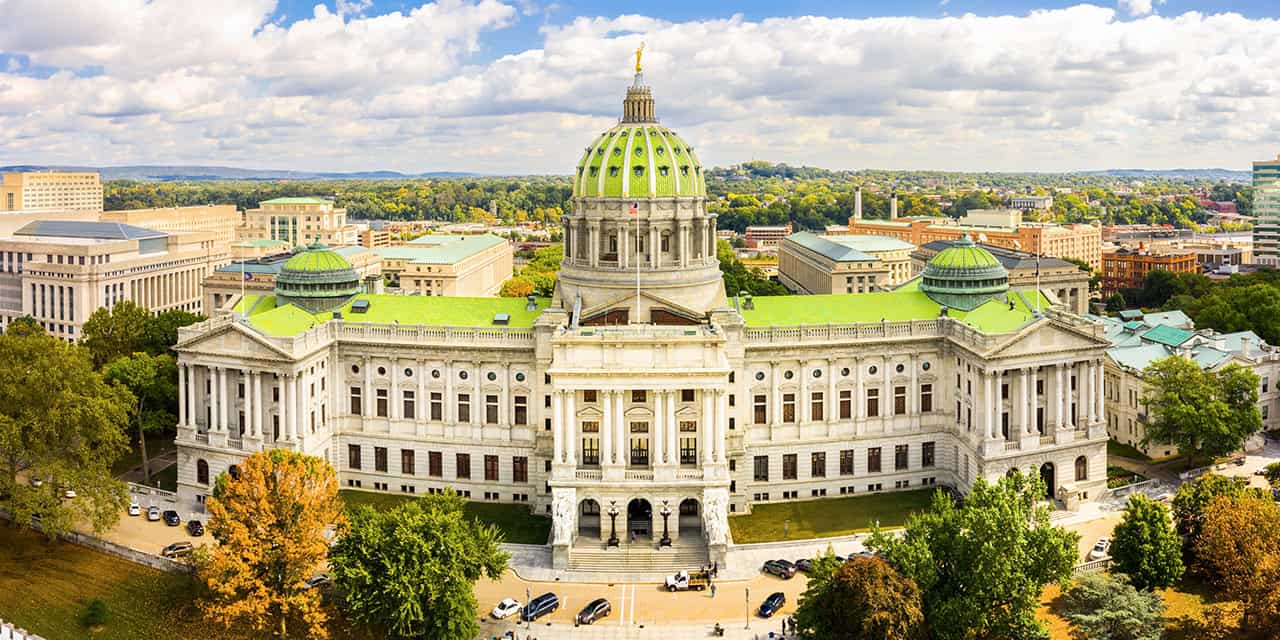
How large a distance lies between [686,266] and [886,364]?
68.0 ft

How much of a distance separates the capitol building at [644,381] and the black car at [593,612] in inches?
477

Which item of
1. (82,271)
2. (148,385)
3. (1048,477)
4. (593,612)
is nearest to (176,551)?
(148,385)

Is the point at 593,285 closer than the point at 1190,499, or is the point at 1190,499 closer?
the point at 1190,499

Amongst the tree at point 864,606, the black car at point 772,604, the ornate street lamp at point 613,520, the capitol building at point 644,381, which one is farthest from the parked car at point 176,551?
the tree at point 864,606

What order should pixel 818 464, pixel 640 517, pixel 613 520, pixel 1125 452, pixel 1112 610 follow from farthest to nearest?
→ pixel 1125 452 < pixel 818 464 < pixel 640 517 < pixel 613 520 < pixel 1112 610

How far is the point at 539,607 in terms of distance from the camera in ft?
251

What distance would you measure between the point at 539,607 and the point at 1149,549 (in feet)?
137

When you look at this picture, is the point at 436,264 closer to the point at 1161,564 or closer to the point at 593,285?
the point at 593,285

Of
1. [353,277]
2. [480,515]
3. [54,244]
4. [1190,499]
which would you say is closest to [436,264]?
[54,244]

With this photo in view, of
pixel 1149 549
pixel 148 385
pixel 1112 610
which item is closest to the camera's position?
pixel 1112 610

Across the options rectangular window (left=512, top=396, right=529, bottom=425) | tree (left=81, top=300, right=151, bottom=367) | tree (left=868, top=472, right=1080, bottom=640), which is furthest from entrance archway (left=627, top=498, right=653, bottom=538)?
tree (left=81, top=300, right=151, bottom=367)

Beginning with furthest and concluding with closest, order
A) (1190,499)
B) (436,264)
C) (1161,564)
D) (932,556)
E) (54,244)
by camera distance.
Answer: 1. (436,264)
2. (54,244)
3. (1190,499)
4. (1161,564)
5. (932,556)

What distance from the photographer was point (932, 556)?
227 ft

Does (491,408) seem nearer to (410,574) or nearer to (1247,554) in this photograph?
(410,574)
